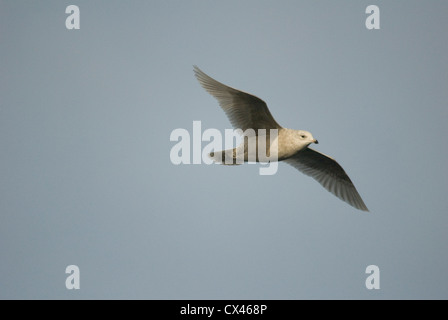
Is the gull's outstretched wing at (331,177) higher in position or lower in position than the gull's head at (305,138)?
lower

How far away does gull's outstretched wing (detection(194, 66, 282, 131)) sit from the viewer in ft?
28.1

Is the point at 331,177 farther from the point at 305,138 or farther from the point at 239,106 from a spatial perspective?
the point at 239,106

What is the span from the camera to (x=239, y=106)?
871cm

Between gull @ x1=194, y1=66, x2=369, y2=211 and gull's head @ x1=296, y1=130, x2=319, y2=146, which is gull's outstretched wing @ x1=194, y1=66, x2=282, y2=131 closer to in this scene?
gull @ x1=194, y1=66, x2=369, y2=211

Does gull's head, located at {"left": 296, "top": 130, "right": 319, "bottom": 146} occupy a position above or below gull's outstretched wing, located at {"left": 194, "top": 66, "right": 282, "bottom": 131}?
below

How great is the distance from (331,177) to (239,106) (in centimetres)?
286

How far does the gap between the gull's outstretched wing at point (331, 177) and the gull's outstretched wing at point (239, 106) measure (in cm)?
185

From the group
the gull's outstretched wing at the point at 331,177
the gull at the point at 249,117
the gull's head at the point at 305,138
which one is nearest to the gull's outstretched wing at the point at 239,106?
the gull at the point at 249,117

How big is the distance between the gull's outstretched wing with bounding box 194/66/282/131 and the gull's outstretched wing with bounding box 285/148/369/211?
1852 mm

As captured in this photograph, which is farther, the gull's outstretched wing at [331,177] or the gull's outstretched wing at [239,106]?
the gull's outstretched wing at [331,177]

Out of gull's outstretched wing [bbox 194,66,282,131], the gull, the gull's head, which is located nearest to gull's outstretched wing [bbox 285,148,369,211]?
the gull

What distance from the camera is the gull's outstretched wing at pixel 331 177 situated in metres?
10.3

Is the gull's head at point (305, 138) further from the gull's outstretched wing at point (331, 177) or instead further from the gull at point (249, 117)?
the gull's outstretched wing at point (331, 177)
